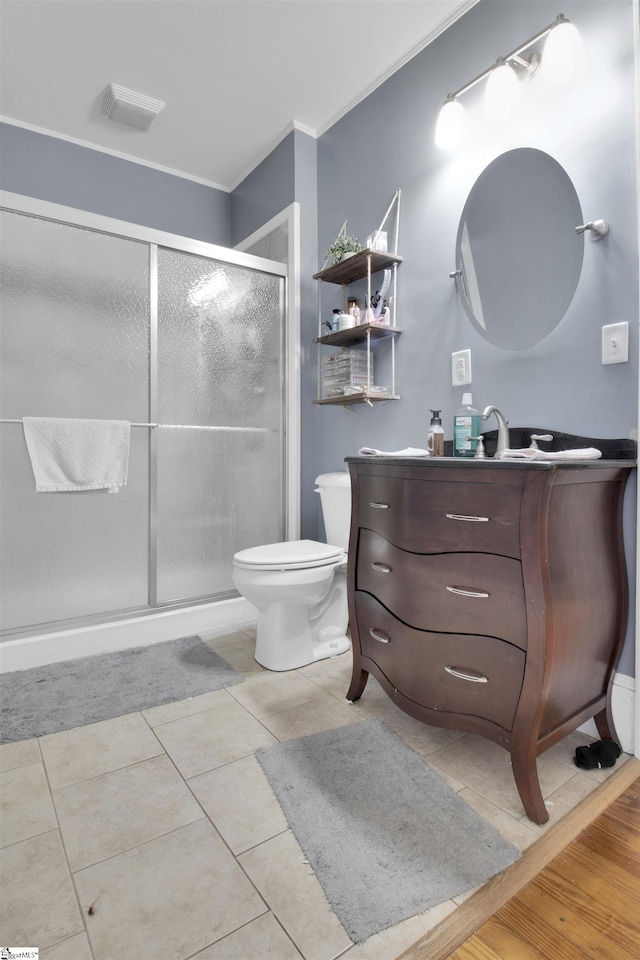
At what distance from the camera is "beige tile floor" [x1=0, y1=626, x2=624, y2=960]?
861 mm

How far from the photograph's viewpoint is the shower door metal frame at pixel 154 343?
78.0 inches

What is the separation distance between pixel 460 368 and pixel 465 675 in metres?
1.11

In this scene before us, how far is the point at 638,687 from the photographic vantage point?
1362 mm

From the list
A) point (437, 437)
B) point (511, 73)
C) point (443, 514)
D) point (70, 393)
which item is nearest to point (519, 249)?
point (511, 73)

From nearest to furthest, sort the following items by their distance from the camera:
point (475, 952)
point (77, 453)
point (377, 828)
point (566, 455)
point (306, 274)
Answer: point (475, 952)
point (377, 828)
point (566, 455)
point (77, 453)
point (306, 274)

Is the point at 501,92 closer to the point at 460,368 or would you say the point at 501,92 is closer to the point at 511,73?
the point at 511,73

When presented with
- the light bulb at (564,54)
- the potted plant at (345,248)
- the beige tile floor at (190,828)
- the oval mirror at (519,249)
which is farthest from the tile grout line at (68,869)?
the light bulb at (564,54)

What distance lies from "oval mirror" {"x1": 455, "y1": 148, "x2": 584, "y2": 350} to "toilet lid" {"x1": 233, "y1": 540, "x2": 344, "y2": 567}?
992 mm

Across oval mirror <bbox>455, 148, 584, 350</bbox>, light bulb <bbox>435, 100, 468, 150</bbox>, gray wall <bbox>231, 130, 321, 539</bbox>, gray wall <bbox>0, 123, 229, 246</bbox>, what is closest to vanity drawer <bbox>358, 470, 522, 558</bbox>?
oval mirror <bbox>455, 148, 584, 350</bbox>

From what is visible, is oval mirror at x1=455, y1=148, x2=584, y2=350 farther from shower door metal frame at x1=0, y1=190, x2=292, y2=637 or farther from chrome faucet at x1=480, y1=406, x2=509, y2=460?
shower door metal frame at x1=0, y1=190, x2=292, y2=637

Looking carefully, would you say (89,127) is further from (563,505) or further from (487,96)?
(563,505)

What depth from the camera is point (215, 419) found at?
7.99ft

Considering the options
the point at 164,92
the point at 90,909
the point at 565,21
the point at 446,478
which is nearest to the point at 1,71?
the point at 164,92

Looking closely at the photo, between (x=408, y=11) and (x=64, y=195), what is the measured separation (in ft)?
6.54
